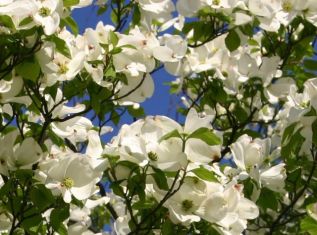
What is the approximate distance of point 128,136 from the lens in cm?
170

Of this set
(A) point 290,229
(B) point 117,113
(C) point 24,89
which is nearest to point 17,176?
(C) point 24,89

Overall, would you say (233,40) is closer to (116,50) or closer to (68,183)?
(116,50)

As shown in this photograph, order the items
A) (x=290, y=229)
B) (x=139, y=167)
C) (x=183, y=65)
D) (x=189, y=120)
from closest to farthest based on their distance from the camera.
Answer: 1. (x=189, y=120)
2. (x=139, y=167)
3. (x=183, y=65)
4. (x=290, y=229)

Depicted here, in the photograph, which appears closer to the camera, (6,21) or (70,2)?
(6,21)

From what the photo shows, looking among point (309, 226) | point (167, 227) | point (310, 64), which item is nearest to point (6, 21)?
point (167, 227)

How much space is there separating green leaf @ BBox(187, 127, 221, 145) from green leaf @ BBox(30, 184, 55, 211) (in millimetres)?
411

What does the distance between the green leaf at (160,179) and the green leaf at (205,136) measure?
136 millimetres

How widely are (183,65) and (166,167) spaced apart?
1112 millimetres

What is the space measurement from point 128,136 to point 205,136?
224 millimetres

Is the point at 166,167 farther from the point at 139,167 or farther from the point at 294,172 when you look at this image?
the point at 294,172

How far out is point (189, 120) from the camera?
157 cm

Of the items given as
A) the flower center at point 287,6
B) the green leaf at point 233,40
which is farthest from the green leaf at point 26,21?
the flower center at point 287,6

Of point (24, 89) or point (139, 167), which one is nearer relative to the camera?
point (139, 167)

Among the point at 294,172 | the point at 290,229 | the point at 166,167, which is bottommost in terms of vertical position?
the point at 290,229
